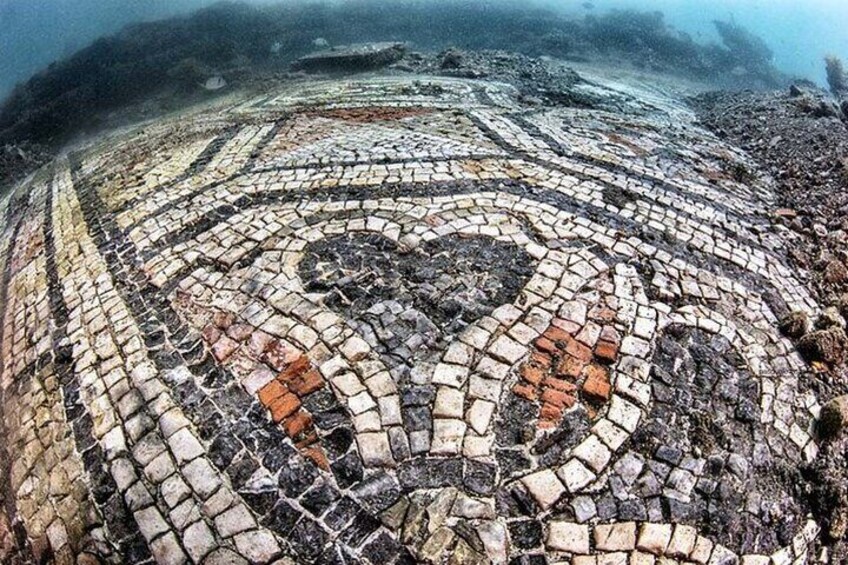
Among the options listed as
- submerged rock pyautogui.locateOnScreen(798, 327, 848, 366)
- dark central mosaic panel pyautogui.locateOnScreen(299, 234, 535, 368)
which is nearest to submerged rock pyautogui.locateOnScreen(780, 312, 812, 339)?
submerged rock pyautogui.locateOnScreen(798, 327, 848, 366)

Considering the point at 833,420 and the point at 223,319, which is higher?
the point at 223,319

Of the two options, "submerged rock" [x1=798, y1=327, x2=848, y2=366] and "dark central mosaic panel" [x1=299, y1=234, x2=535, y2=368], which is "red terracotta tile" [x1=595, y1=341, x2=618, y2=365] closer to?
"dark central mosaic panel" [x1=299, y1=234, x2=535, y2=368]

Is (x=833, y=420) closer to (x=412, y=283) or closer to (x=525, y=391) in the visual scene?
(x=525, y=391)

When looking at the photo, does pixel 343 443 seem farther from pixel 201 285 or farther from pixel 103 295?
pixel 103 295

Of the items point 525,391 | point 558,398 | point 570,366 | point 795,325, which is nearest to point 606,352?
point 570,366

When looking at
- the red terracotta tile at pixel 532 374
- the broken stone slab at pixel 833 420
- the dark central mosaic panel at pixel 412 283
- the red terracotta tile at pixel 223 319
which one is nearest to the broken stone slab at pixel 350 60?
the dark central mosaic panel at pixel 412 283

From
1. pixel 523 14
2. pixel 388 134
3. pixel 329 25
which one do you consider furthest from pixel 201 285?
pixel 523 14
